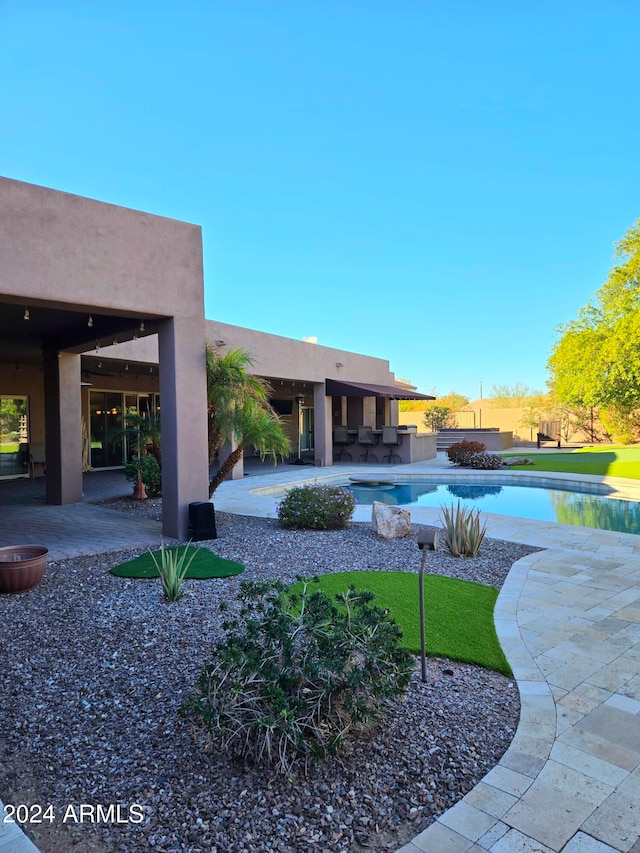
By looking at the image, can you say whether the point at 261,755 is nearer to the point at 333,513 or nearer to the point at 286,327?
the point at 333,513

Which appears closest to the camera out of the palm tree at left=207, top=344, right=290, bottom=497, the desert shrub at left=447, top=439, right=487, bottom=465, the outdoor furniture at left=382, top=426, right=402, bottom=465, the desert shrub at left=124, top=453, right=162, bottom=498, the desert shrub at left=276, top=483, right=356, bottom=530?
the desert shrub at left=276, top=483, right=356, bottom=530

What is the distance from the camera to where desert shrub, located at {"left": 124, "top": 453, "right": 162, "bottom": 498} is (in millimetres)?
11906

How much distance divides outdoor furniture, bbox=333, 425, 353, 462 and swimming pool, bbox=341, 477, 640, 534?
5.98 meters

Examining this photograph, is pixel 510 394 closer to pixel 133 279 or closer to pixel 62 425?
pixel 62 425

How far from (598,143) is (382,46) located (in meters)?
8.80

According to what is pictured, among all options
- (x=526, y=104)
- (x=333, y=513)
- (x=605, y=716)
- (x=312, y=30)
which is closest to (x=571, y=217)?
(x=526, y=104)

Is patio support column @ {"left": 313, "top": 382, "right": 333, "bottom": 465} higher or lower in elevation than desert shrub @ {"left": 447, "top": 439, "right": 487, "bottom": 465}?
higher

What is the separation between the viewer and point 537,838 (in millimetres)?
2215

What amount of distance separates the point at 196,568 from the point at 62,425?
6.64 metres

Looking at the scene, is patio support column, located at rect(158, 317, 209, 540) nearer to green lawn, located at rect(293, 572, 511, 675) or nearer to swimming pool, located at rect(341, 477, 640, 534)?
green lawn, located at rect(293, 572, 511, 675)

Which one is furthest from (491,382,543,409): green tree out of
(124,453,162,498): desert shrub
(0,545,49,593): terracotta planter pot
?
(0,545,49,593): terracotta planter pot

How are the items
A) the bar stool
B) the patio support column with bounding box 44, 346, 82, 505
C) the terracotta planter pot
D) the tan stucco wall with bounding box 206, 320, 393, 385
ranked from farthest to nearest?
the bar stool
the tan stucco wall with bounding box 206, 320, 393, 385
the patio support column with bounding box 44, 346, 82, 505
the terracotta planter pot

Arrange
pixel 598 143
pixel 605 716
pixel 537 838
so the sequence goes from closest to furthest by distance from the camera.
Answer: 1. pixel 537 838
2. pixel 605 716
3. pixel 598 143

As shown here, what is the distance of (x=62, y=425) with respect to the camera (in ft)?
36.7
